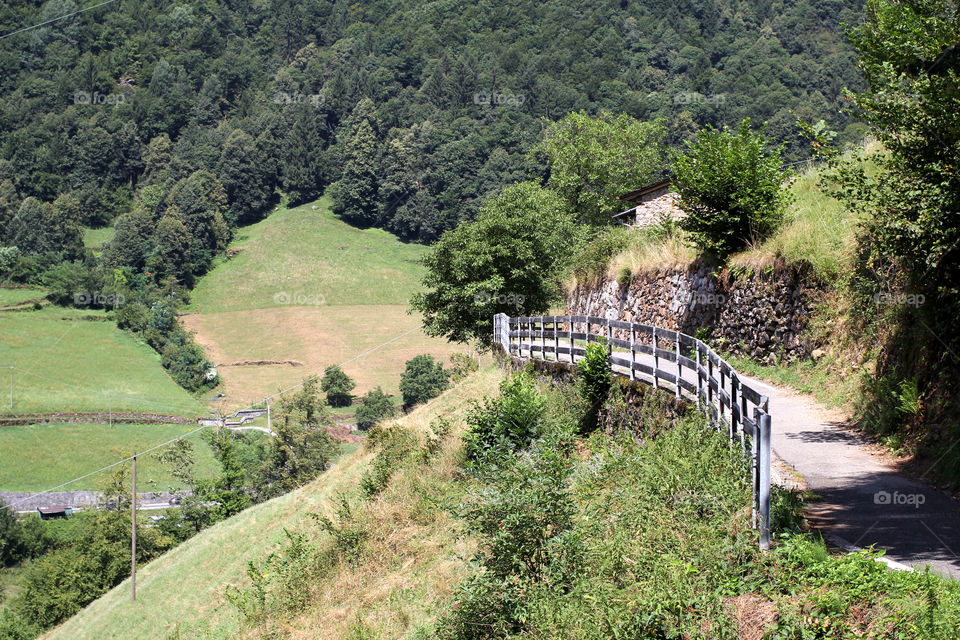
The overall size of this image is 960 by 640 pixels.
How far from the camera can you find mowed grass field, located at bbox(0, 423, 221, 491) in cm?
7275

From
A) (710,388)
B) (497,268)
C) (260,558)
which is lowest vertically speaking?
(260,558)

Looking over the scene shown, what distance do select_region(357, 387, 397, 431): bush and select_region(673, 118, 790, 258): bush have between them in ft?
232

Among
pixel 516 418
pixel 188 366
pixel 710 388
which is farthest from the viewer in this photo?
pixel 188 366

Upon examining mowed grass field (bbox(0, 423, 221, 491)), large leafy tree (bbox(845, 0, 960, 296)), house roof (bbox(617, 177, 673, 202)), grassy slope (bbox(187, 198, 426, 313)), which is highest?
large leafy tree (bbox(845, 0, 960, 296))

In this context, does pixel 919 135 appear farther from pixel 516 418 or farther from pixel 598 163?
pixel 598 163

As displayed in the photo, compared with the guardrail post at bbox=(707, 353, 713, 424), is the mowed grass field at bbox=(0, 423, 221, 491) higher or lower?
lower

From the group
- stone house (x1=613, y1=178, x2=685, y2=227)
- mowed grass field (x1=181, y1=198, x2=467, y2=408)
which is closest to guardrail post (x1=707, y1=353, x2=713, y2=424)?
stone house (x1=613, y1=178, x2=685, y2=227)

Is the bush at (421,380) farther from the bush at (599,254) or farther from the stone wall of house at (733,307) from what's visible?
the stone wall of house at (733,307)

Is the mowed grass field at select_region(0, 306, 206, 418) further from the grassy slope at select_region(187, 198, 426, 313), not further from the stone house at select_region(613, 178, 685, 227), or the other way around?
the stone house at select_region(613, 178, 685, 227)

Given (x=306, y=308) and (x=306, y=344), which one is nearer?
(x=306, y=344)

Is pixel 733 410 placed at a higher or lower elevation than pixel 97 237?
higher

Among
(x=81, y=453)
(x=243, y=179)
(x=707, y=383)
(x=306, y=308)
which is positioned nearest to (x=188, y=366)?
(x=306, y=308)

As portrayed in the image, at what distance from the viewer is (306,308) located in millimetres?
124562

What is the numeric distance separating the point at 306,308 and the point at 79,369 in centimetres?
3501
